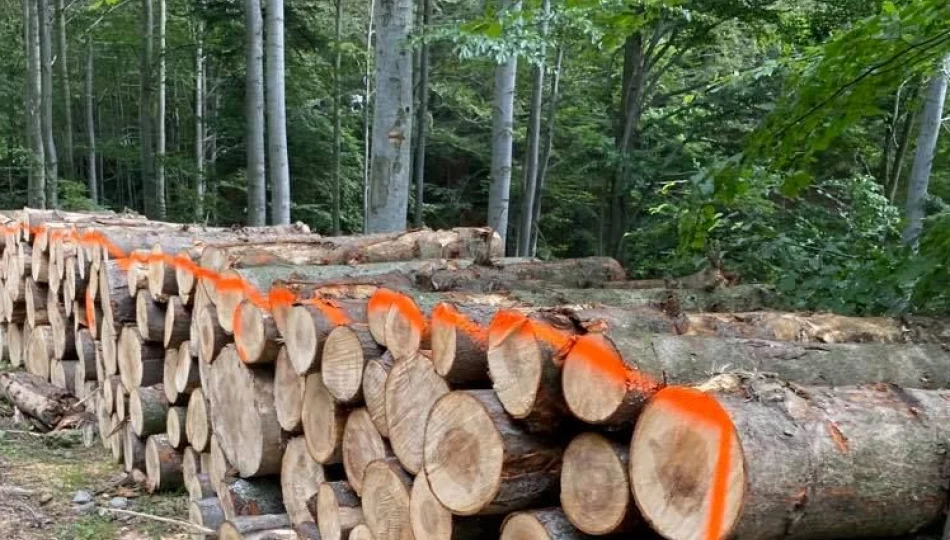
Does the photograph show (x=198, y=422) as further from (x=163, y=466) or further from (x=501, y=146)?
(x=501, y=146)

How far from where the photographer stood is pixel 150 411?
485cm

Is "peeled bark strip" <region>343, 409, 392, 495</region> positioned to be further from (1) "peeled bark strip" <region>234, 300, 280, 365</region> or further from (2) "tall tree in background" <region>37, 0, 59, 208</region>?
(2) "tall tree in background" <region>37, 0, 59, 208</region>

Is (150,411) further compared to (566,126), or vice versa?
(566,126)

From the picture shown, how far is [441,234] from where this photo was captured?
213 inches

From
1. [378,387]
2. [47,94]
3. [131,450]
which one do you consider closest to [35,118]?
[47,94]

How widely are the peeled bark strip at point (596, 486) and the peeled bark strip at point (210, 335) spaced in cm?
251

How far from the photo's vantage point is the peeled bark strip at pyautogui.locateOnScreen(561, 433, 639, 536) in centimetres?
197

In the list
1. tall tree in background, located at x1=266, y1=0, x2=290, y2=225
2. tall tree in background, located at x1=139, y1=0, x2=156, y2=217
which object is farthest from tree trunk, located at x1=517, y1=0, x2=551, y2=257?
tall tree in background, located at x1=139, y1=0, x2=156, y2=217

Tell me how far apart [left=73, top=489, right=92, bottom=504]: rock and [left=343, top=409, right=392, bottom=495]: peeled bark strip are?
7.25 feet

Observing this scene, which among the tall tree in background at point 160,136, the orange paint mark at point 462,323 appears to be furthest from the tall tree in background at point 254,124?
the orange paint mark at point 462,323

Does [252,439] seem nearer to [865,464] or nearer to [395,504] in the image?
[395,504]

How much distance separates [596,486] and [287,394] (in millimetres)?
1891

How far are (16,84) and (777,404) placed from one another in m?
21.0

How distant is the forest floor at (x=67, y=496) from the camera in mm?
4090
